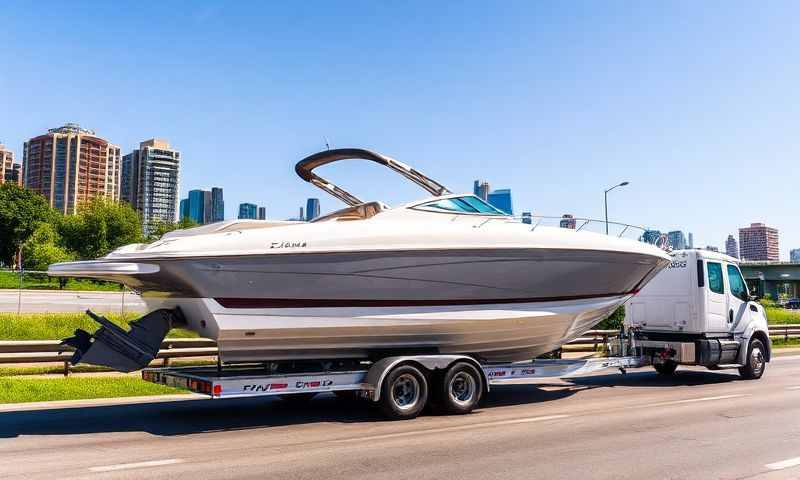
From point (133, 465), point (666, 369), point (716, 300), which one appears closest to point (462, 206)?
point (133, 465)

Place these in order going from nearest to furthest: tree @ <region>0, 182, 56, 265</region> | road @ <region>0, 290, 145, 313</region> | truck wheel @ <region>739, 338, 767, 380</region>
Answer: truck wheel @ <region>739, 338, 767, 380</region> < road @ <region>0, 290, 145, 313</region> < tree @ <region>0, 182, 56, 265</region>

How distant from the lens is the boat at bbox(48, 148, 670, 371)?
8359mm

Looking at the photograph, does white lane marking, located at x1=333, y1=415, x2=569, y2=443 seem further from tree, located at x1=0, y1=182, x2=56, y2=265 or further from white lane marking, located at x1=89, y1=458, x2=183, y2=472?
tree, located at x1=0, y1=182, x2=56, y2=265

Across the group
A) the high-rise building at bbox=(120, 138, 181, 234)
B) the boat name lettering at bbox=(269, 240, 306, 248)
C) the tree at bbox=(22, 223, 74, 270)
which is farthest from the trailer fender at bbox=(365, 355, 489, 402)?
the high-rise building at bbox=(120, 138, 181, 234)

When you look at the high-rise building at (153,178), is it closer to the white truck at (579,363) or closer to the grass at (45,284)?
the grass at (45,284)

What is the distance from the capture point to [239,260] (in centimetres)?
838

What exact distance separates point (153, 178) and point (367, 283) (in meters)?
175

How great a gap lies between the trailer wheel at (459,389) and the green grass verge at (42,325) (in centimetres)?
808

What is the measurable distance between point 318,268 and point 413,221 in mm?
1749

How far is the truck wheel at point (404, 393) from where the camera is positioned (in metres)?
8.92

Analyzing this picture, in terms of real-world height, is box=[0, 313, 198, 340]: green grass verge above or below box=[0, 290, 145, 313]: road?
below

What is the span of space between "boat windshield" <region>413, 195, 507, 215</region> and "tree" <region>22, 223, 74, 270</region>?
37.6 meters

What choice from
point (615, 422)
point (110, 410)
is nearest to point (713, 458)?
point (615, 422)

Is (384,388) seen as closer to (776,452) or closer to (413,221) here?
(413,221)
